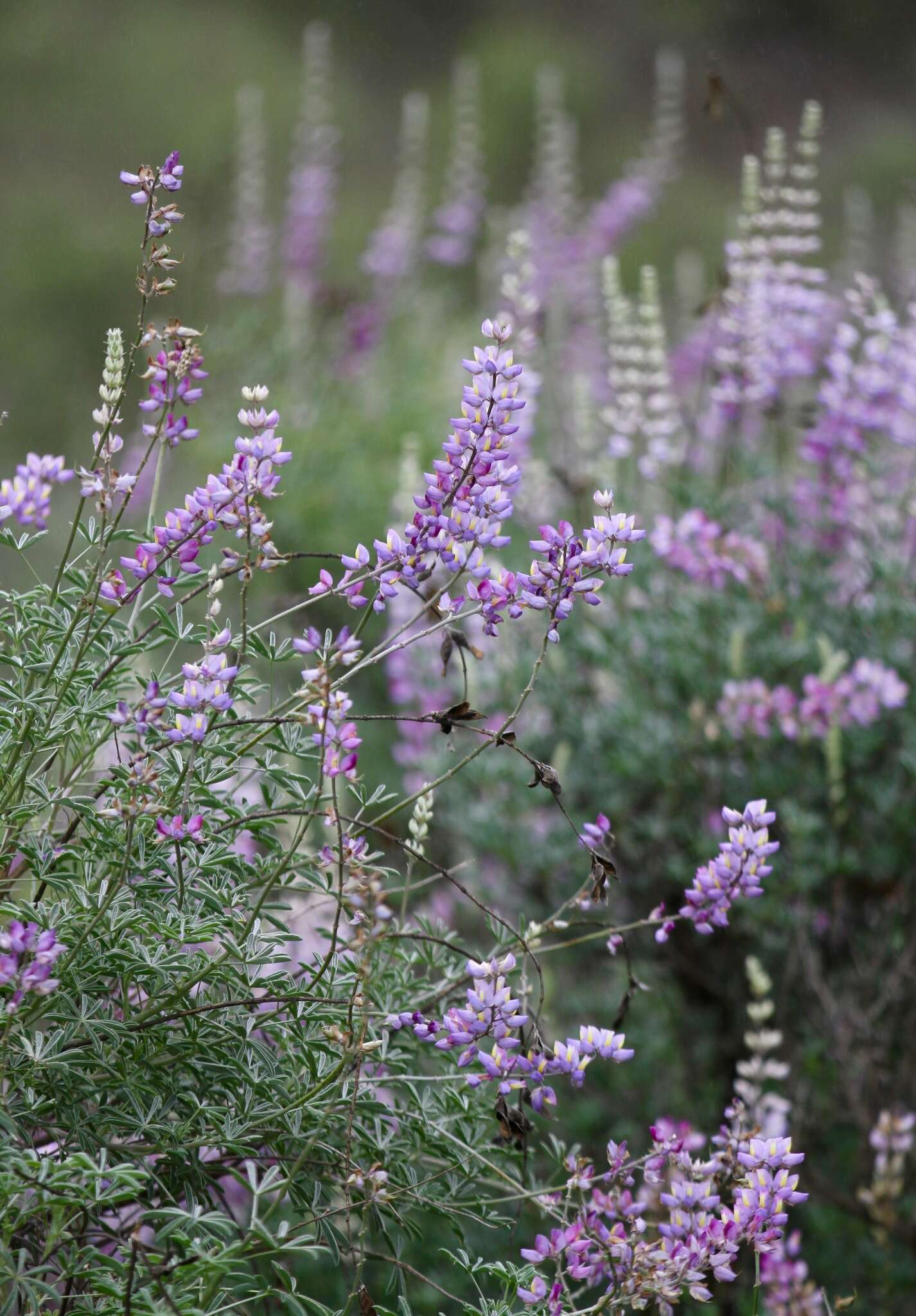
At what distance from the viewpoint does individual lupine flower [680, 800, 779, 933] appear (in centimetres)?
144

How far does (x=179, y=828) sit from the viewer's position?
4.35 feet

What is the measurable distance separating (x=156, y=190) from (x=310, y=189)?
18.2ft

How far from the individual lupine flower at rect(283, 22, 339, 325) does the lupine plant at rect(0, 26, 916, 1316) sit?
63 cm

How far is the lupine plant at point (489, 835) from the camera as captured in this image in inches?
52.2

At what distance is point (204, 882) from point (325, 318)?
13.7 feet

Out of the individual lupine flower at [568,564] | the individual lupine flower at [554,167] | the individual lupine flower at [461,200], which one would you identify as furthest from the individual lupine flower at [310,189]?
the individual lupine flower at [568,564]

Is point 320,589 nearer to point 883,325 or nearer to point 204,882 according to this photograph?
A: point 204,882

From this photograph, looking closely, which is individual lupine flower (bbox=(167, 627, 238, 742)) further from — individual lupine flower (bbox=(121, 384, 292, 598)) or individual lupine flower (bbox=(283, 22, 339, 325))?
individual lupine flower (bbox=(283, 22, 339, 325))

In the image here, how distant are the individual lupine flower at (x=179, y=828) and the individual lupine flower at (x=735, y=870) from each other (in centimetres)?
54

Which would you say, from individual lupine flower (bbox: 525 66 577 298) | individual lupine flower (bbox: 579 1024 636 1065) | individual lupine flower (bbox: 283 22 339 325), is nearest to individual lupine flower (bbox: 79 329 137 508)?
individual lupine flower (bbox: 579 1024 636 1065)

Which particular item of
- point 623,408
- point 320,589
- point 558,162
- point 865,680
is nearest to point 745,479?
point 623,408

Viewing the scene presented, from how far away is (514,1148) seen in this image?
4.91ft

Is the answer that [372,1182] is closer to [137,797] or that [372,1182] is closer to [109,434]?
[137,797]

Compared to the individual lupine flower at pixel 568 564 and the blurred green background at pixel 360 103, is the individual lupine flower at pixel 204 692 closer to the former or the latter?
the individual lupine flower at pixel 568 564
